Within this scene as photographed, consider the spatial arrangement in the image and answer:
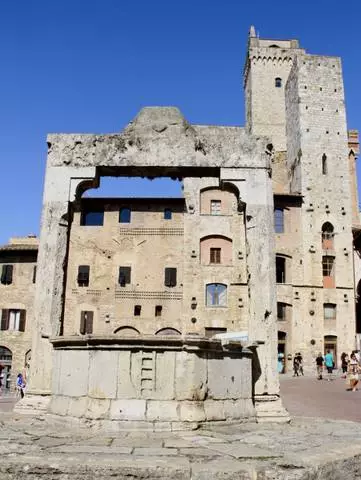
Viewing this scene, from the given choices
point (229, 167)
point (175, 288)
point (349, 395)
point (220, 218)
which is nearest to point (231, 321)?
point (175, 288)

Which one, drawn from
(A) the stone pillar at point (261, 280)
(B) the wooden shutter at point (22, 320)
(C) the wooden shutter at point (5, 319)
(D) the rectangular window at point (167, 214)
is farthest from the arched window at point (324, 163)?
(A) the stone pillar at point (261, 280)

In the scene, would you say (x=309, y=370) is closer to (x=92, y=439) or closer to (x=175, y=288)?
(x=175, y=288)

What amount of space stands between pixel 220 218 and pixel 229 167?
22.8 meters

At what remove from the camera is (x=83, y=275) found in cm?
3281

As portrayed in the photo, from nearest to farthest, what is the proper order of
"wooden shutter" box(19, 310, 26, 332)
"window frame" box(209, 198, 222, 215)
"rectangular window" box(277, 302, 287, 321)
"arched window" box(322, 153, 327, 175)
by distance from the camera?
"rectangular window" box(277, 302, 287, 321)
"window frame" box(209, 198, 222, 215)
"wooden shutter" box(19, 310, 26, 332)
"arched window" box(322, 153, 327, 175)

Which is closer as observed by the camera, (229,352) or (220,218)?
(229,352)

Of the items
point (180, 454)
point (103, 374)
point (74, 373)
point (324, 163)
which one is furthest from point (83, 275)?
point (180, 454)

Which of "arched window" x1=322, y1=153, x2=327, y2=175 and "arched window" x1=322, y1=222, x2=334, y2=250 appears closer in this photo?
"arched window" x1=322, y1=222, x2=334, y2=250

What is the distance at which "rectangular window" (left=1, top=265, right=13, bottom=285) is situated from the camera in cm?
3425

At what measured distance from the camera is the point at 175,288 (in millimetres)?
32500

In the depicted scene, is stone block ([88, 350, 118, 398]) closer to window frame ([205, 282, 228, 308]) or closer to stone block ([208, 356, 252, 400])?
stone block ([208, 356, 252, 400])

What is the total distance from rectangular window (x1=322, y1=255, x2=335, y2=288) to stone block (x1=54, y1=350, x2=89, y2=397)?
91.9 ft

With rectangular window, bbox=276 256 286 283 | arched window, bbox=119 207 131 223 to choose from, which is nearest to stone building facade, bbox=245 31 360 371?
rectangular window, bbox=276 256 286 283

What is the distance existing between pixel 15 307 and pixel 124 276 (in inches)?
311
